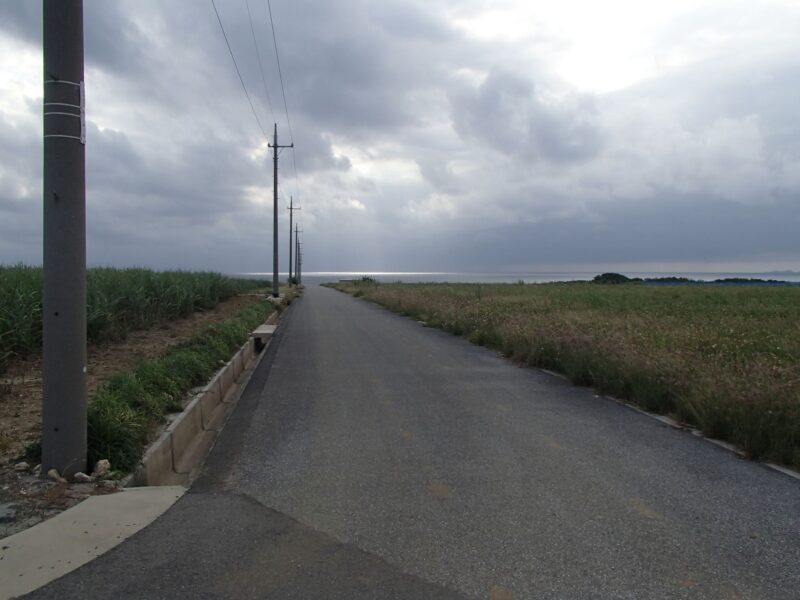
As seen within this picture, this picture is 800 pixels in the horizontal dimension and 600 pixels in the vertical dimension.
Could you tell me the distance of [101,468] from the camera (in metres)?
4.86

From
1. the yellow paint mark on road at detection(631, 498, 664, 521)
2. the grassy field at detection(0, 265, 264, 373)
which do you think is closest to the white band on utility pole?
the grassy field at detection(0, 265, 264, 373)

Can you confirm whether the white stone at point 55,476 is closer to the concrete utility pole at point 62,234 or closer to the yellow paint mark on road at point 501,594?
the concrete utility pole at point 62,234

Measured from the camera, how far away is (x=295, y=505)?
459cm

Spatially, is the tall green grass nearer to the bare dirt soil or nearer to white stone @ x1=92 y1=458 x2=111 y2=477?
white stone @ x1=92 y1=458 x2=111 y2=477

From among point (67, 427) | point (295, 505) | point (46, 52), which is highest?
point (46, 52)

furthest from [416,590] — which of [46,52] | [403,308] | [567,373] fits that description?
[403,308]

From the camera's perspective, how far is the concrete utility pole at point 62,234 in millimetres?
4633

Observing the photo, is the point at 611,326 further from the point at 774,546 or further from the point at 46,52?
the point at 46,52

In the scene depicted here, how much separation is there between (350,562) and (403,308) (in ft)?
80.7

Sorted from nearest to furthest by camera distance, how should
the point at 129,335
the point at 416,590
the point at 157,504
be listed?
1. the point at 416,590
2. the point at 157,504
3. the point at 129,335

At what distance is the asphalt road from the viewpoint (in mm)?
3424

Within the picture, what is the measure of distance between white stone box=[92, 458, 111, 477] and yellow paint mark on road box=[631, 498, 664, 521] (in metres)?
4.09

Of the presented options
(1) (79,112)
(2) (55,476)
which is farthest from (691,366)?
(1) (79,112)

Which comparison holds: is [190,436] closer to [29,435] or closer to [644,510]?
[29,435]
